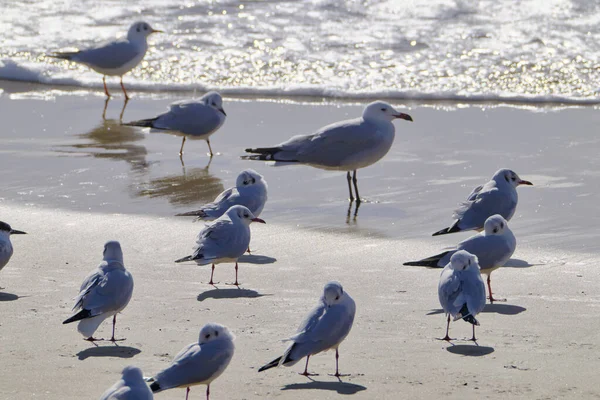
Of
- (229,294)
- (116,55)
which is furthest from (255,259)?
(116,55)

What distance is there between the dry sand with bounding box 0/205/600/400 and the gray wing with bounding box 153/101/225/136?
2.64 m

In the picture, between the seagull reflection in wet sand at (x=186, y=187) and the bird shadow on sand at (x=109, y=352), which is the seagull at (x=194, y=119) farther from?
the bird shadow on sand at (x=109, y=352)

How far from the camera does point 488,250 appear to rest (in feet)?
21.5

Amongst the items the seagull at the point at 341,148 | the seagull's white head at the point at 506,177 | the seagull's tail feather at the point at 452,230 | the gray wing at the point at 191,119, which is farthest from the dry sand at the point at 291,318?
the gray wing at the point at 191,119

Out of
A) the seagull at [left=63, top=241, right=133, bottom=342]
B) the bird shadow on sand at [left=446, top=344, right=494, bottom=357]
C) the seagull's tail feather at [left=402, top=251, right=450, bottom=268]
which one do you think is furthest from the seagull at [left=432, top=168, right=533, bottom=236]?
the seagull at [left=63, top=241, right=133, bottom=342]

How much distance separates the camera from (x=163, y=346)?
558cm

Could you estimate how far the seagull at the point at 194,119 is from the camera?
10.8 m

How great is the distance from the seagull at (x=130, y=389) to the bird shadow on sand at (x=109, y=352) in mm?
1237

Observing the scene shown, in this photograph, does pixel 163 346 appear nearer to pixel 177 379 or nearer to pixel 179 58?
pixel 177 379

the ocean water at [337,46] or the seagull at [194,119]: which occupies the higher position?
the ocean water at [337,46]

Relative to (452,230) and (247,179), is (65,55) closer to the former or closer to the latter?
(247,179)

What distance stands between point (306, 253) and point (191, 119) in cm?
369

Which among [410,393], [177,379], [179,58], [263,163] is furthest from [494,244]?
[179,58]

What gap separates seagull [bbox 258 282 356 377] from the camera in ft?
16.6
